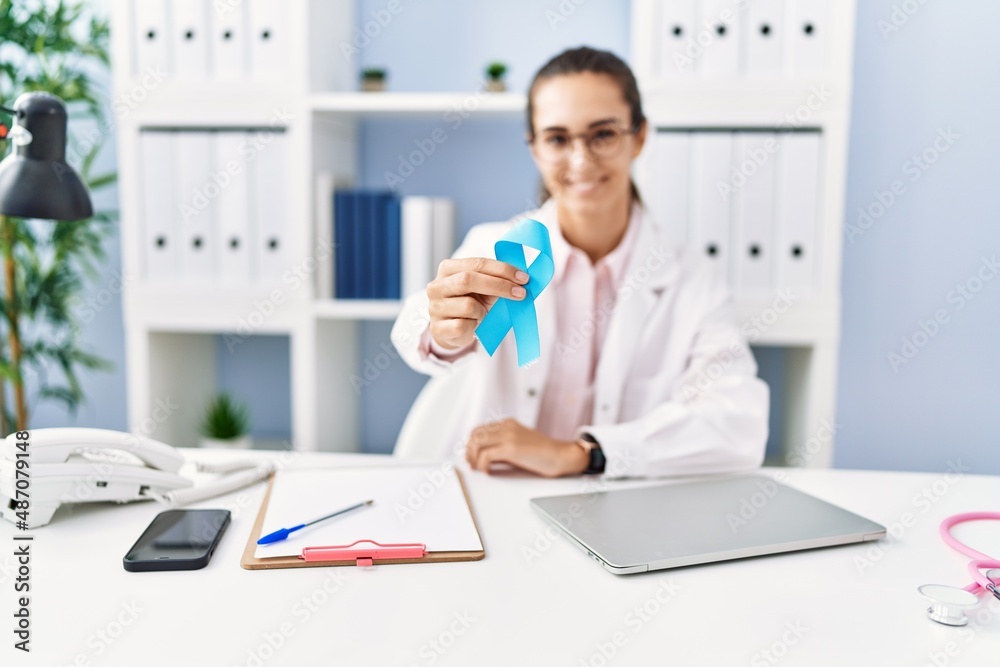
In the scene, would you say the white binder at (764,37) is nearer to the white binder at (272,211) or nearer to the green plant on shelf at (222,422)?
the white binder at (272,211)

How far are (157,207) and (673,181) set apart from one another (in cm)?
122

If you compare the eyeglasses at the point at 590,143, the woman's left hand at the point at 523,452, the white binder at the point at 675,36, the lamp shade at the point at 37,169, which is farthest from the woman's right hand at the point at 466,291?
the white binder at the point at 675,36

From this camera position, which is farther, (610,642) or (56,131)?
(56,131)

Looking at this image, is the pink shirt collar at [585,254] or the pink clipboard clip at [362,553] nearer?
the pink clipboard clip at [362,553]

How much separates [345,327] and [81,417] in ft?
3.06

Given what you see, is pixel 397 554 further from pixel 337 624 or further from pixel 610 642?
pixel 610 642

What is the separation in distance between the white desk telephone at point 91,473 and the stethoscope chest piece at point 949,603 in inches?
31.9

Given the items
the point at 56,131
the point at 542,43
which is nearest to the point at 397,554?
the point at 56,131

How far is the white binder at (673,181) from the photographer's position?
178cm

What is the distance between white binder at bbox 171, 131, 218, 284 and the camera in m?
1.91

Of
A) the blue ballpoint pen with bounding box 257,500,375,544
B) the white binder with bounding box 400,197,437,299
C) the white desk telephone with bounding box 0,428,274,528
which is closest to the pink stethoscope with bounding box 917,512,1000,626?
the blue ballpoint pen with bounding box 257,500,375,544

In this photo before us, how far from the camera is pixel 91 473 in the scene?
0.94 metres

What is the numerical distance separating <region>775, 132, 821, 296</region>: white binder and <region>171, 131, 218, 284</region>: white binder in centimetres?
131

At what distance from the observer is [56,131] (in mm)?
941
